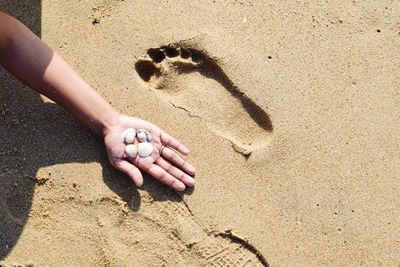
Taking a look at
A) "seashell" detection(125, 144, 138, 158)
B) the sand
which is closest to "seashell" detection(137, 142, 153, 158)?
"seashell" detection(125, 144, 138, 158)

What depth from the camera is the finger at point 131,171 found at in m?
2.04

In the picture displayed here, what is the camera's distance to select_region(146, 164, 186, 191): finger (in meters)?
2.06

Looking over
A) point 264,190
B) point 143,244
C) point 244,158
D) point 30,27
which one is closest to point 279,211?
point 264,190

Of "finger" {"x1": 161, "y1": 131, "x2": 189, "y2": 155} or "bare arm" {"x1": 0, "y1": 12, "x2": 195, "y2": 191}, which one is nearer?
"bare arm" {"x1": 0, "y1": 12, "x2": 195, "y2": 191}

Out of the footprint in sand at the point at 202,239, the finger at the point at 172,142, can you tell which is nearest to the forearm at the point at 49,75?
the finger at the point at 172,142

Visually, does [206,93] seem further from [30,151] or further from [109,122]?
[30,151]

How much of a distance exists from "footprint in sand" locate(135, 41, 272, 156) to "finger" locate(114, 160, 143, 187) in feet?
1.06

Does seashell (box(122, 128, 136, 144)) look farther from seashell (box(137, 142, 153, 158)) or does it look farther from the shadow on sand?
the shadow on sand

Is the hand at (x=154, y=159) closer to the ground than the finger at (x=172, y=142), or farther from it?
closer to the ground

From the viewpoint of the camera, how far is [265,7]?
2244 millimetres

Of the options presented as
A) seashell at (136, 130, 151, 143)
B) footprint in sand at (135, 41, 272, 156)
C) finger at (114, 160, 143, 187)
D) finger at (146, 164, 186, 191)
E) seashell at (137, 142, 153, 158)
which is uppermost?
footprint in sand at (135, 41, 272, 156)

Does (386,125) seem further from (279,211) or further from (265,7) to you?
(265,7)

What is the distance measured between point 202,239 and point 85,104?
71cm

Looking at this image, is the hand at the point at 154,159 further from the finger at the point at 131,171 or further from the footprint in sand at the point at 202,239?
the footprint in sand at the point at 202,239
